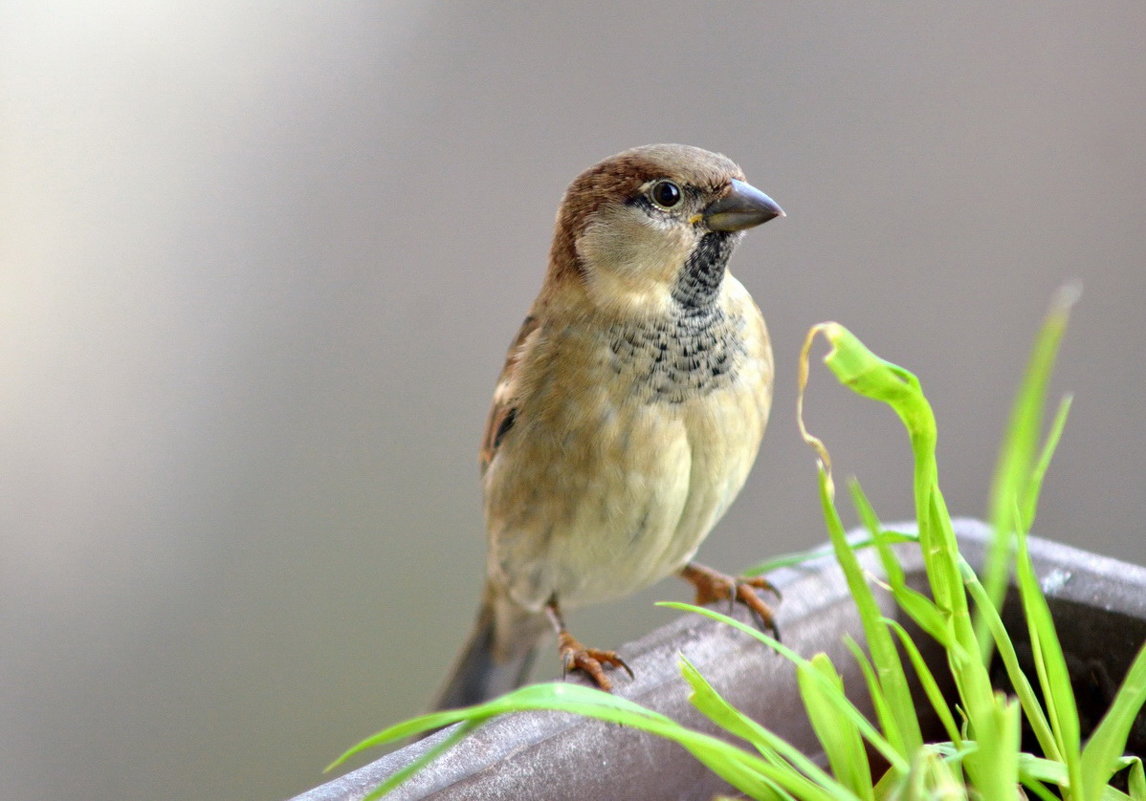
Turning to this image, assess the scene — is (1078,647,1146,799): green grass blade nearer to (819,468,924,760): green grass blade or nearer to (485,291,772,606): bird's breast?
(819,468,924,760): green grass blade

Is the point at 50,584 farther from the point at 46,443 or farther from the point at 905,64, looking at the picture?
the point at 905,64

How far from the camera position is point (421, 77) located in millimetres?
3064

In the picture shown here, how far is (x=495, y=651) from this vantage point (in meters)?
1.76

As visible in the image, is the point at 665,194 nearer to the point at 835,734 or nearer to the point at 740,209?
the point at 740,209

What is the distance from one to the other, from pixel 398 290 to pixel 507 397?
1640 millimetres

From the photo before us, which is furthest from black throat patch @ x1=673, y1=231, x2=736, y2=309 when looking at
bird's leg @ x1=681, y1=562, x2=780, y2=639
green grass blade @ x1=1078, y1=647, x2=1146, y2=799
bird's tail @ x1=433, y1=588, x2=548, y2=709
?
green grass blade @ x1=1078, y1=647, x2=1146, y2=799

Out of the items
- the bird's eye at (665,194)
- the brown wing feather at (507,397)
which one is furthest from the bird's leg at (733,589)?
the bird's eye at (665,194)

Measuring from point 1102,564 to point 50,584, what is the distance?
230 centimetres

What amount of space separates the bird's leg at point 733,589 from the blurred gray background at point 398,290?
4.32 feet

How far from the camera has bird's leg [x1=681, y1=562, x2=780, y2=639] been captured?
1386 mm

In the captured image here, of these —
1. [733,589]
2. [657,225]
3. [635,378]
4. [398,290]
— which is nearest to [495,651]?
[733,589]

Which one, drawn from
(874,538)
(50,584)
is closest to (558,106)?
(50,584)

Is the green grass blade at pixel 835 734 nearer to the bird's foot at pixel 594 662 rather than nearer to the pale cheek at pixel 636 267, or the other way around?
the bird's foot at pixel 594 662

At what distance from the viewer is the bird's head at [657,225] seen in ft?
4.50
